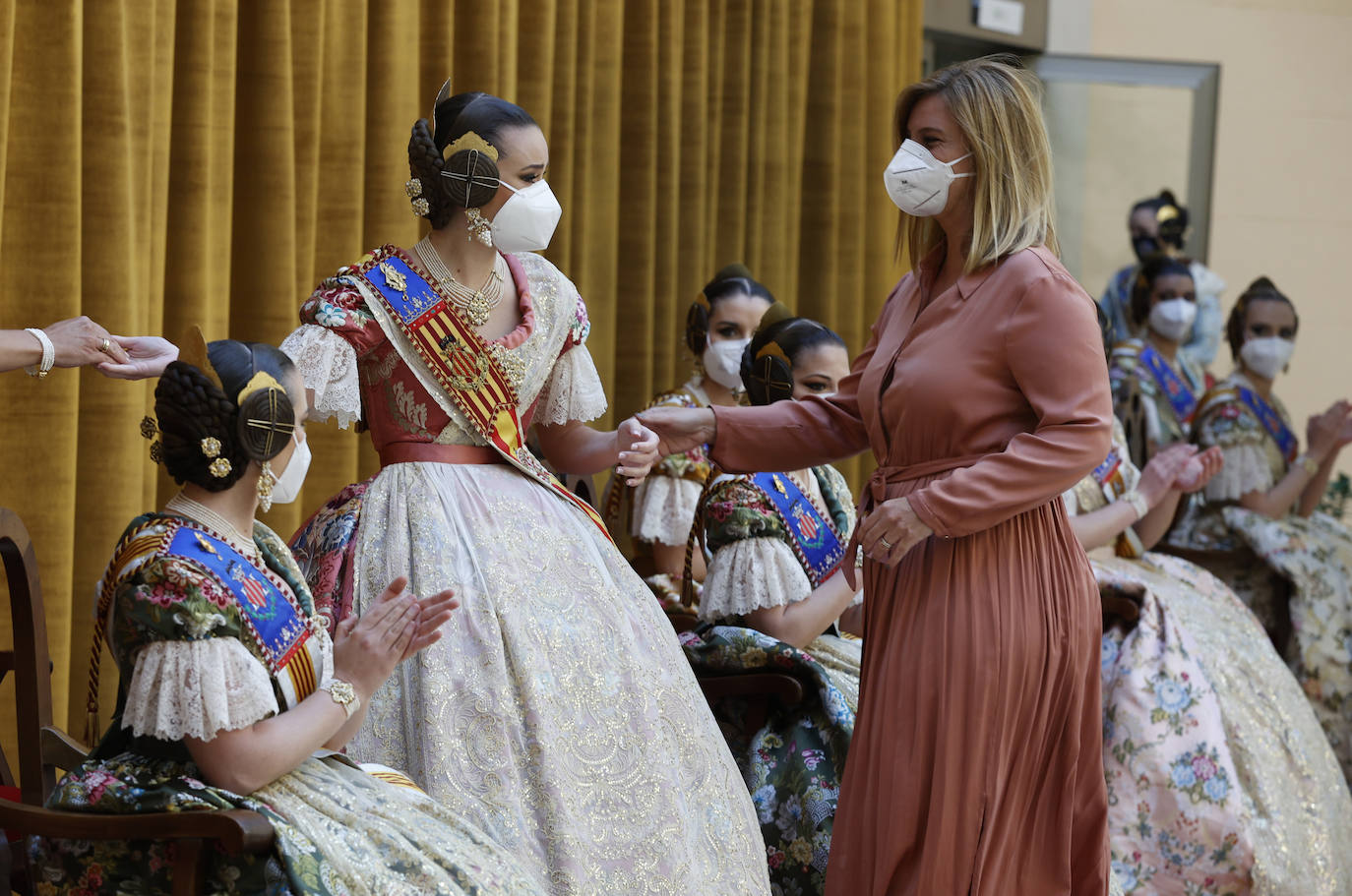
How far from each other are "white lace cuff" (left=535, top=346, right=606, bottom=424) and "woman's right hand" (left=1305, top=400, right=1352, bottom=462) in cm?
269

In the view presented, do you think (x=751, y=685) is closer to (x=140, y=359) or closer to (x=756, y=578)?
(x=756, y=578)

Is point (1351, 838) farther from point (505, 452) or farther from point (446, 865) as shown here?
point (446, 865)

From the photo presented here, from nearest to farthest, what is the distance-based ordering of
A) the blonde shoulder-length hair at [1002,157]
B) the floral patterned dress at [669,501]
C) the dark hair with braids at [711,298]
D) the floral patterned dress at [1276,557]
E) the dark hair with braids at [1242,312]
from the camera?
the blonde shoulder-length hair at [1002,157], the floral patterned dress at [669,501], the dark hair with braids at [711,298], the floral patterned dress at [1276,557], the dark hair with braids at [1242,312]

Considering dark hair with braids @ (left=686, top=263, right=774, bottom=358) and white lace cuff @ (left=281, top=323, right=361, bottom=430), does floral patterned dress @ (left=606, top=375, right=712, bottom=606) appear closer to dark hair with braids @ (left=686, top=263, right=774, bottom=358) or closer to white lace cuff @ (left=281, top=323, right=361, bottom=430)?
dark hair with braids @ (left=686, top=263, right=774, bottom=358)

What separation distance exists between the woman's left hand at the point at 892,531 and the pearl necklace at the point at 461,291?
62cm

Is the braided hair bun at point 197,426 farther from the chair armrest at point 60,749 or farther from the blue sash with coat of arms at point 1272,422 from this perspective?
the blue sash with coat of arms at point 1272,422

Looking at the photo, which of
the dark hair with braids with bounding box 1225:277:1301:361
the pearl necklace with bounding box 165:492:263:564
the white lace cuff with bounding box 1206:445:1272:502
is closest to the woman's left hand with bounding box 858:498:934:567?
the pearl necklace with bounding box 165:492:263:564

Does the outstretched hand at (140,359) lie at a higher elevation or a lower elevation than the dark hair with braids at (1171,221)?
lower

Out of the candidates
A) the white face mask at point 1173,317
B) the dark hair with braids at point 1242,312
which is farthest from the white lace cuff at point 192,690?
the white face mask at point 1173,317

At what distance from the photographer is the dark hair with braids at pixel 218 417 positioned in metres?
1.83

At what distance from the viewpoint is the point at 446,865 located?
1.81 metres

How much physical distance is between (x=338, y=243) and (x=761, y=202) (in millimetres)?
1559

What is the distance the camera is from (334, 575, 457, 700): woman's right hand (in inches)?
74.9

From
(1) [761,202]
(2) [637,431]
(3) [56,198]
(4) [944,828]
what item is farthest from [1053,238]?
(1) [761,202]
